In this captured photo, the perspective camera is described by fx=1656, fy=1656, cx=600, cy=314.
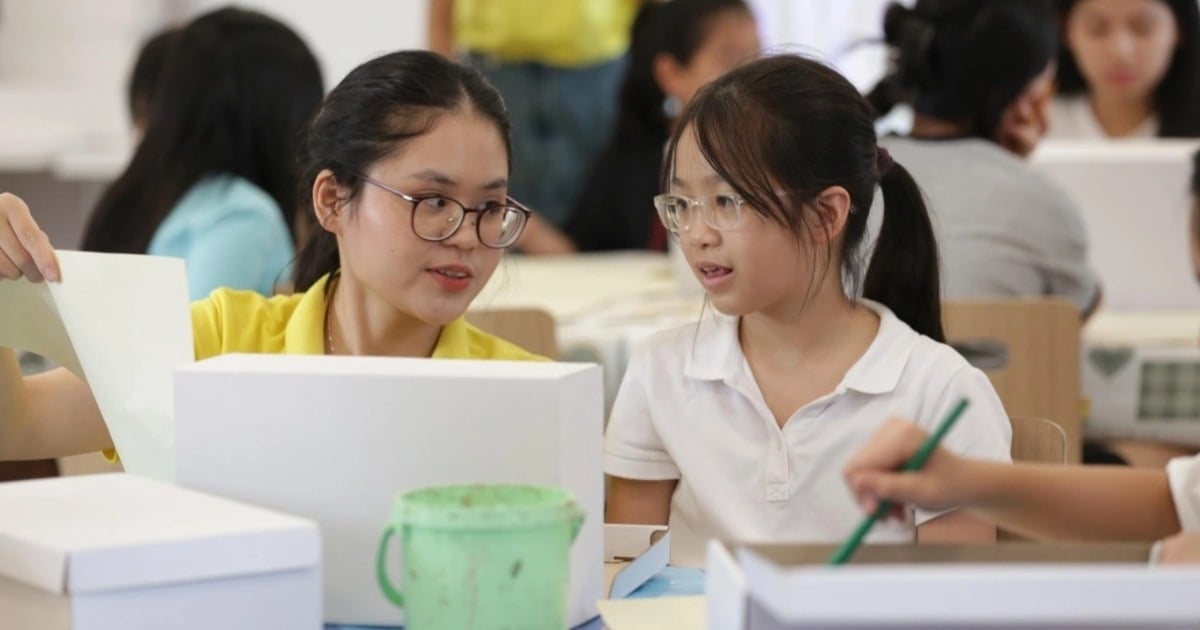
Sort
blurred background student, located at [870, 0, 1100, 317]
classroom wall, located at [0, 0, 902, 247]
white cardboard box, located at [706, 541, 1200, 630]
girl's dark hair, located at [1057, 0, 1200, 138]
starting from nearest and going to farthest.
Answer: white cardboard box, located at [706, 541, 1200, 630] → blurred background student, located at [870, 0, 1100, 317] → girl's dark hair, located at [1057, 0, 1200, 138] → classroom wall, located at [0, 0, 902, 247]

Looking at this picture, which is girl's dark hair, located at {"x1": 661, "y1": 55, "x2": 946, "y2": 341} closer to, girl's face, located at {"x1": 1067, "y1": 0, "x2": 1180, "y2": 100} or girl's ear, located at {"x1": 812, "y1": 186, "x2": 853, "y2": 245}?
girl's ear, located at {"x1": 812, "y1": 186, "x2": 853, "y2": 245}

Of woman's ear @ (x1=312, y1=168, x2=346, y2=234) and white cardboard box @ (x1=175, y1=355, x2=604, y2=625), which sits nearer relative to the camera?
white cardboard box @ (x1=175, y1=355, x2=604, y2=625)

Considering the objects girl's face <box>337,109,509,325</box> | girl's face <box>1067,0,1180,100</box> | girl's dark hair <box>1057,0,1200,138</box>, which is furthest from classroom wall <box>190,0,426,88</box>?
girl's face <box>337,109,509,325</box>

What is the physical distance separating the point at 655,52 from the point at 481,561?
109 inches

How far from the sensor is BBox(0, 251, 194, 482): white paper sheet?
1076mm

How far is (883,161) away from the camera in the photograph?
148 centimetres

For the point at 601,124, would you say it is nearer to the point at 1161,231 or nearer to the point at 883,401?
the point at 1161,231

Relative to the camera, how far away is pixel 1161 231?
2.55 meters

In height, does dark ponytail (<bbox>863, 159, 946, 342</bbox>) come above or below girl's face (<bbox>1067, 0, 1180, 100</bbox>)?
below

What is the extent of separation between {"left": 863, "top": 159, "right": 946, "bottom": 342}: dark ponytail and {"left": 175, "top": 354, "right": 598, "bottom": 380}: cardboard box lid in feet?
1.98

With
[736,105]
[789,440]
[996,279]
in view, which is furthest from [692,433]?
[996,279]

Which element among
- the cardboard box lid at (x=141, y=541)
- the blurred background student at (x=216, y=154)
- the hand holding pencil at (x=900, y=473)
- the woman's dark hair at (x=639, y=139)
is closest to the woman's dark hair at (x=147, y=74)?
the blurred background student at (x=216, y=154)

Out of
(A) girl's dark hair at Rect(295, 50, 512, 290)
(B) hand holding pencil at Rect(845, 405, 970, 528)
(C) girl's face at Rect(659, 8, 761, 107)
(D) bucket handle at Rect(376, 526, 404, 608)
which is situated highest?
(C) girl's face at Rect(659, 8, 761, 107)

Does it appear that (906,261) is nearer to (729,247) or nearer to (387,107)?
(729,247)
